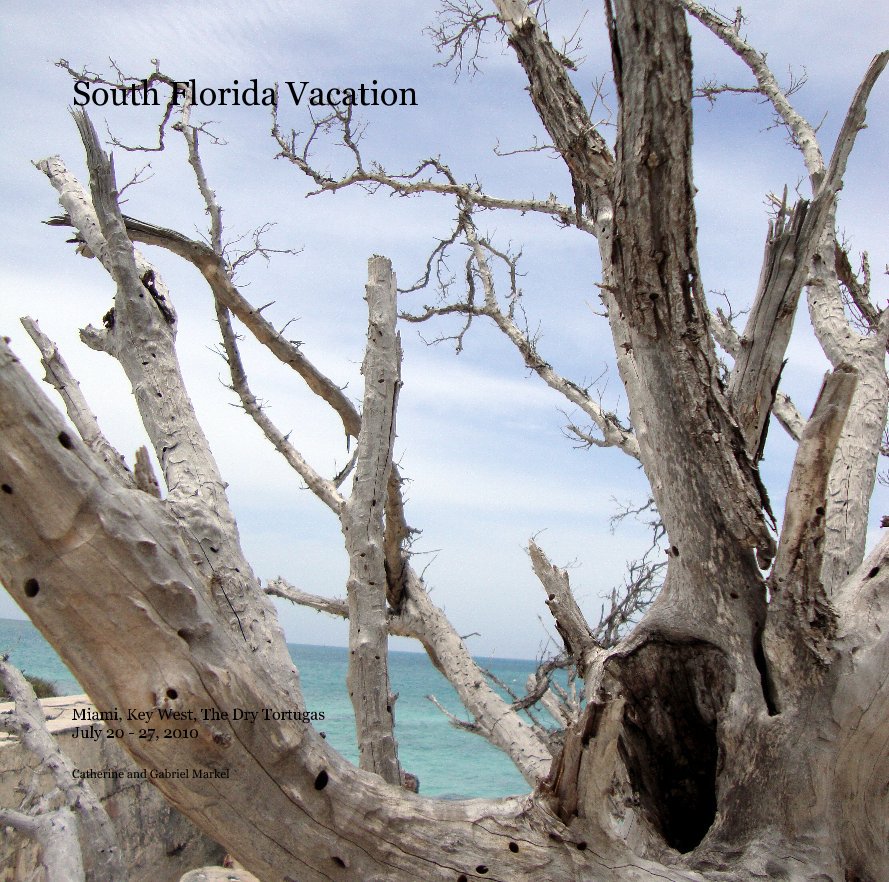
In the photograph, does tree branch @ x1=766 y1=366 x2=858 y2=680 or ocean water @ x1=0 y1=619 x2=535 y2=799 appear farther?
ocean water @ x1=0 y1=619 x2=535 y2=799

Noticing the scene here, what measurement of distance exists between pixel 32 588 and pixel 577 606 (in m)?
1.82

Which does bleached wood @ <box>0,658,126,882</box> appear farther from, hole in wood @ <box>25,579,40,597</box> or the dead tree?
hole in wood @ <box>25,579,40,597</box>

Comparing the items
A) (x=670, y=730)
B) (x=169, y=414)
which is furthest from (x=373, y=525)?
(x=670, y=730)

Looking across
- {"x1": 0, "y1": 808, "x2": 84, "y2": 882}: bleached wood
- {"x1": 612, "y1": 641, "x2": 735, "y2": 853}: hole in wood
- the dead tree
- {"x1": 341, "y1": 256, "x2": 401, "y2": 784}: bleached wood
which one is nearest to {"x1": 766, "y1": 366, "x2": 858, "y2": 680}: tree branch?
the dead tree

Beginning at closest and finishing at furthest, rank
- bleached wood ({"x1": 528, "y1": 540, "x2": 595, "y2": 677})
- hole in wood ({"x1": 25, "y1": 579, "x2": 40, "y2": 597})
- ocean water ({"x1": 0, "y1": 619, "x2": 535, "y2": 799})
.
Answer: hole in wood ({"x1": 25, "y1": 579, "x2": 40, "y2": 597}), bleached wood ({"x1": 528, "y1": 540, "x2": 595, "y2": 677}), ocean water ({"x1": 0, "y1": 619, "x2": 535, "y2": 799})

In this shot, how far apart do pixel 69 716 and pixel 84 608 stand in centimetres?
741

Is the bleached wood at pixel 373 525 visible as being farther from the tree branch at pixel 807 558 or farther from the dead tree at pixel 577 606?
the tree branch at pixel 807 558

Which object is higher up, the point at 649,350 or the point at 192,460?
the point at 649,350

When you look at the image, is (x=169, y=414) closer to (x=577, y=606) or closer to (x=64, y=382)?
(x=64, y=382)

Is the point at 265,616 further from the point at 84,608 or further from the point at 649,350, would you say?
the point at 649,350

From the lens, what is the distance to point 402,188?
5785 mm

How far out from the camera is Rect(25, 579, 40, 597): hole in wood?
3.85 ft

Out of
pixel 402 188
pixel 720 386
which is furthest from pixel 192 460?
pixel 402 188

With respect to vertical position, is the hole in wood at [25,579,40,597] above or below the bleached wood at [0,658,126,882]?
above
